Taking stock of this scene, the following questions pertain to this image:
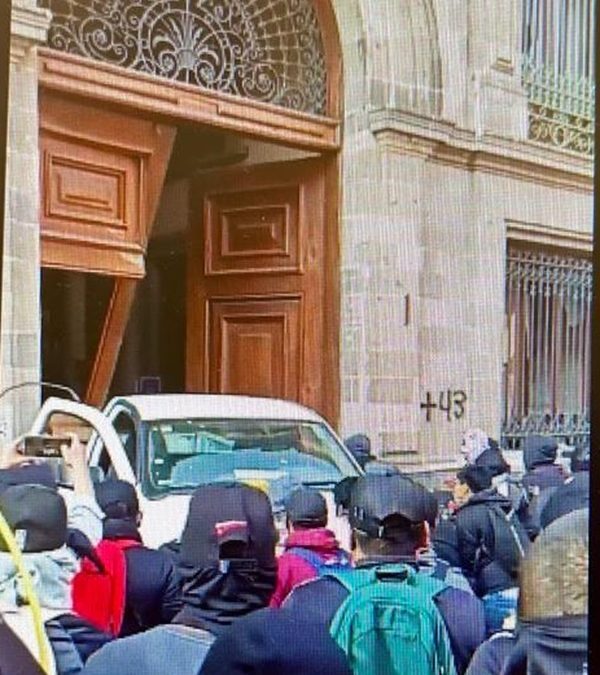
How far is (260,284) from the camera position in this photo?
5.78ft

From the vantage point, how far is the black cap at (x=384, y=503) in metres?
1.61

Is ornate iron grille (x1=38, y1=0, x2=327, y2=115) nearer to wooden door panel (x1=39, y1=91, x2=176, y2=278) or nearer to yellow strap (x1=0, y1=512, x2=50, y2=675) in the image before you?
wooden door panel (x1=39, y1=91, x2=176, y2=278)

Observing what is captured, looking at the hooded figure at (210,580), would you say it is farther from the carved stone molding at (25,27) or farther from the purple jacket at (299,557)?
the carved stone molding at (25,27)

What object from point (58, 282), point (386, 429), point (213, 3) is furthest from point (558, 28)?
point (58, 282)

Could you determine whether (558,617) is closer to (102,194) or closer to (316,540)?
(316,540)

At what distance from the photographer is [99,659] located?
1.48 meters

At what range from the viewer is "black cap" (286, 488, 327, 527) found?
1.63 m

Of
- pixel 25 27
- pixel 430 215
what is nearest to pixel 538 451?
A: pixel 430 215

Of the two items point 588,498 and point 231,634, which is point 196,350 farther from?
point 588,498

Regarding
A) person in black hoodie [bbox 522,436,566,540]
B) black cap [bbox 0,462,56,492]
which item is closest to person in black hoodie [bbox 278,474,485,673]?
person in black hoodie [bbox 522,436,566,540]

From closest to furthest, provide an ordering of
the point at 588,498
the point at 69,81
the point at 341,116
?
1. the point at 588,498
2. the point at 69,81
3. the point at 341,116

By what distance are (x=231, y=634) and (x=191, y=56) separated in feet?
2.60

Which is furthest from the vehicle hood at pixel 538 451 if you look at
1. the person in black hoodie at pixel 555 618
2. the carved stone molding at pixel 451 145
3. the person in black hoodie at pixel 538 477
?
the carved stone molding at pixel 451 145

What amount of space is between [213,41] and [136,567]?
2.36 feet
